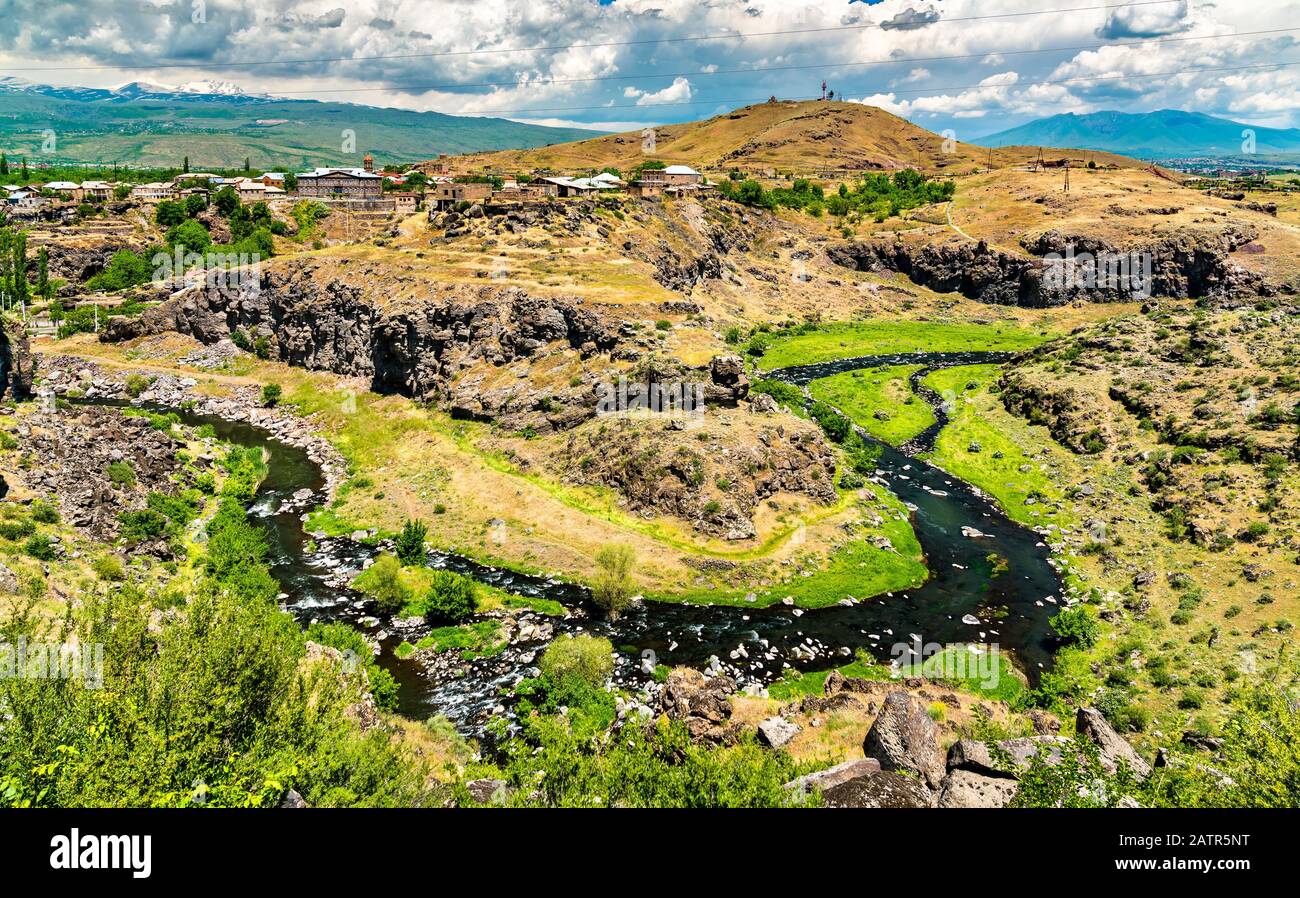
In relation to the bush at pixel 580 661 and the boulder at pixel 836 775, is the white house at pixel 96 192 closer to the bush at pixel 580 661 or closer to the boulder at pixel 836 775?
the bush at pixel 580 661

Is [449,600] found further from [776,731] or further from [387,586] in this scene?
[776,731]

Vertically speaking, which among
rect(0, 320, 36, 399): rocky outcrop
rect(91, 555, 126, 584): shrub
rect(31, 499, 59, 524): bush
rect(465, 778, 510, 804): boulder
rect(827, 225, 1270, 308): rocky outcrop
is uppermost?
rect(827, 225, 1270, 308): rocky outcrop

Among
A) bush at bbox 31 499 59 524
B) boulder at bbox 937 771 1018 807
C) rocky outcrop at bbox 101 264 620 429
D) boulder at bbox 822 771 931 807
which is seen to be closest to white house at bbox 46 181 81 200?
rocky outcrop at bbox 101 264 620 429

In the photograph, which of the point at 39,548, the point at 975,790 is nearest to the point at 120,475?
the point at 39,548

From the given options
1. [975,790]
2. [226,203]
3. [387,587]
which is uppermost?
[226,203]

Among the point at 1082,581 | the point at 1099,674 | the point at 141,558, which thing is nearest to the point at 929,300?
the point at 1082,581

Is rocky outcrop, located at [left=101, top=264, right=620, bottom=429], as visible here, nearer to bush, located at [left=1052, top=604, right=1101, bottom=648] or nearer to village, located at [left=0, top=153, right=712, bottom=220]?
bush, located at [left=1052, top=604, right=1101, bottom=648]
